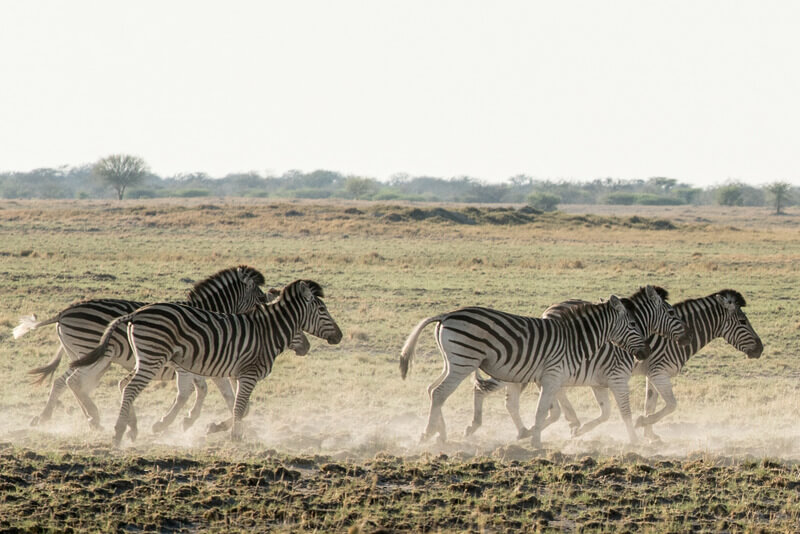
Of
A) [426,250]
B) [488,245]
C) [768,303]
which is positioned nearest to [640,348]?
[768,303]

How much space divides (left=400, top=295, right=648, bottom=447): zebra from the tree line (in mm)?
93582

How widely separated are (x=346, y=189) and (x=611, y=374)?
124 meters

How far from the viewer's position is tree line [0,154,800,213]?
386ft

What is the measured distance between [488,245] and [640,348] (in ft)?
116

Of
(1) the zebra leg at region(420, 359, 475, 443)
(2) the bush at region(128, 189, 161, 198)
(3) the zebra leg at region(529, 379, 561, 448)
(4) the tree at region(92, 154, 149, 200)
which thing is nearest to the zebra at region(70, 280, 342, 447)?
(1) the zebra leg at region(420, 359, 475, 443)

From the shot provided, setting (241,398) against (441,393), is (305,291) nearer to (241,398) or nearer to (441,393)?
(241,398)

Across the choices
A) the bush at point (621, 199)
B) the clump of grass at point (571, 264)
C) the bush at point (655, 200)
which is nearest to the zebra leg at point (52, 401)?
the clump of grass at point (571, 264)

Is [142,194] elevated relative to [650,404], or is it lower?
elevated

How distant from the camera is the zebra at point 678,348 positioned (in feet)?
36.6

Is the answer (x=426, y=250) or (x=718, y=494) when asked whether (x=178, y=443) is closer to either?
Result: (x=718, y=494)

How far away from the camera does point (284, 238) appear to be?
49.3 metres

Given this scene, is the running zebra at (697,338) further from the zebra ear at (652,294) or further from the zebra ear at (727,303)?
the zebra ear at (652,294)

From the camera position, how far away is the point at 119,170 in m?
117

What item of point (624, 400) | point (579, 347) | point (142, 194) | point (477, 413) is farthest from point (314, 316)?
point (142, 194)
